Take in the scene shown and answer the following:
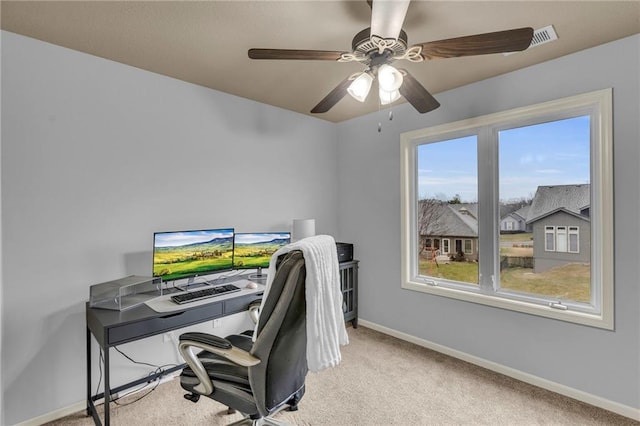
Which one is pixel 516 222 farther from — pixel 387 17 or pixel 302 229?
pixel 387 17

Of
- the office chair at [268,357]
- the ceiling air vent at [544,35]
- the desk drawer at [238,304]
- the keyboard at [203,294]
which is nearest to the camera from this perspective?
the office chair at [268,357]

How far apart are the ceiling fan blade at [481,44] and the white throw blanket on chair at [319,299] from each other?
1.11 m

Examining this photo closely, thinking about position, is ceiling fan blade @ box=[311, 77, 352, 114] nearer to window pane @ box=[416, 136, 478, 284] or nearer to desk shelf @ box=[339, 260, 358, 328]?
window pane @ box=[416, 136, 478, 284]

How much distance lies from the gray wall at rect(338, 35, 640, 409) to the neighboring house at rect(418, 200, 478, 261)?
0.94ft

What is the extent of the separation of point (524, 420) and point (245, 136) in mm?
3126

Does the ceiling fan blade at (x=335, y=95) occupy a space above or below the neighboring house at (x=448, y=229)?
above

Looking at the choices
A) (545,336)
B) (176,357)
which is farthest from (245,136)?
(545,336)

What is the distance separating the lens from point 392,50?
160cm

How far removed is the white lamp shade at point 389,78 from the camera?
164cm

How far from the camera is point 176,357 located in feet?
8.53


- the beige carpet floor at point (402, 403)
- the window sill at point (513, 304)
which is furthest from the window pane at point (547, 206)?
the beige carpet floor at point (402, 403)

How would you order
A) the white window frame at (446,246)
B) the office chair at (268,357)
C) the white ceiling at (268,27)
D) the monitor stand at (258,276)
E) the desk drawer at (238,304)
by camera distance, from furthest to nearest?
the white window frame at (446,246) < the monitor stand at (258,276) < the desk drawer at (238,304) < the white ceiling at (268,27) < the office chair at (268,357)

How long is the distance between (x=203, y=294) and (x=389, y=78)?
189 centimetres

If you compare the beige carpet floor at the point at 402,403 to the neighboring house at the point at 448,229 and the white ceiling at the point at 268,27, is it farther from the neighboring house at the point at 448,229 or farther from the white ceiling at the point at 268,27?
the white ceiling at the point at 268,27
